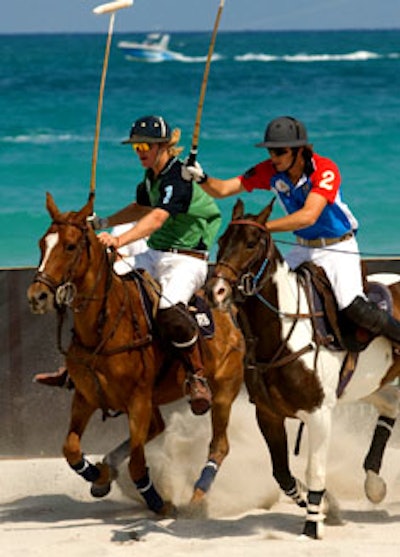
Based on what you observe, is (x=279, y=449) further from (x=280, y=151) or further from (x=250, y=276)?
(x=280, y=151)

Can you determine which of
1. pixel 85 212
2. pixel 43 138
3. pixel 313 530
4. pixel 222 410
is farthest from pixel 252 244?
pixel 43 138

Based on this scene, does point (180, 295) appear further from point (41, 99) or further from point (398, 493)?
point (41, 99)

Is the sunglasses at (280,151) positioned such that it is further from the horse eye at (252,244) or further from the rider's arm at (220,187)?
the horse eye at (252,244)

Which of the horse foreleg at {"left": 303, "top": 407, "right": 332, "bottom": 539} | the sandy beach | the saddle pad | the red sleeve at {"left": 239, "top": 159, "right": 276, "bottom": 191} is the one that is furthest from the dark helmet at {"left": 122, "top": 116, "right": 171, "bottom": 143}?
the sandy beach

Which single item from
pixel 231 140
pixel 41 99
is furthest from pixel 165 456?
pixel 41 99

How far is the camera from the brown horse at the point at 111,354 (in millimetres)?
8922

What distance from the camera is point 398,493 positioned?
34.9 feet

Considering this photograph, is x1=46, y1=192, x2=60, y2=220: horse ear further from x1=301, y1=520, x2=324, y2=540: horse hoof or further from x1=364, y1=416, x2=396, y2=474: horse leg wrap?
x1=364, y1=416, x2=396, y2=474: horse leg wrap

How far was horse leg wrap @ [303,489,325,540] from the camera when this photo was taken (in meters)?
9.23

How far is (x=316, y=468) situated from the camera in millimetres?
9289

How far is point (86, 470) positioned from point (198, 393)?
84 centimetres

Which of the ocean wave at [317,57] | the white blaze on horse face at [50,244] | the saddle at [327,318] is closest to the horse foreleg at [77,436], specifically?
the white blaze on horse face at [50,244]

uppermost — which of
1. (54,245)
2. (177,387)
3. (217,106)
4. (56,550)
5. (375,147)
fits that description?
(217,106)

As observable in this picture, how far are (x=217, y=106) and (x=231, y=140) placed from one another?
11270mm
